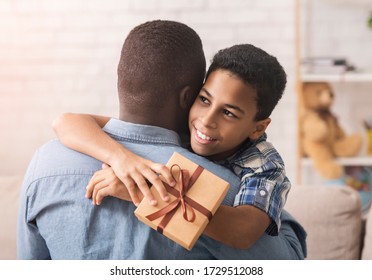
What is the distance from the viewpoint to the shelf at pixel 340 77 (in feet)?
8.91

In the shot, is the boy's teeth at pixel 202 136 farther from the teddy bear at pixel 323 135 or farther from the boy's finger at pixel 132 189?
the teddy bear at pixel 323 135

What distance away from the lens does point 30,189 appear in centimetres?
92

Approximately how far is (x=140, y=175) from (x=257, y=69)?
25 centimetres

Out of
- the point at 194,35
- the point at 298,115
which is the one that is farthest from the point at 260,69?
the point at 298,115

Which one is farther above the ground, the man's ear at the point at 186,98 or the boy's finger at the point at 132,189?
the man's ear at the point at 186,98

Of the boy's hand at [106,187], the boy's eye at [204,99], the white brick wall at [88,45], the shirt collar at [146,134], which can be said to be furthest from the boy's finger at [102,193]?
the white brick wall at [88,45]

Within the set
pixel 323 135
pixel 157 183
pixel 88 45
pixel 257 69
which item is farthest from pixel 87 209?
pixel 88 45

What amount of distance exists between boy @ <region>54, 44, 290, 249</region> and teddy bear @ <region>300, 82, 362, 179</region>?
179 centimetres

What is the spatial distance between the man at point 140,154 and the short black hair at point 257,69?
4 centimetres

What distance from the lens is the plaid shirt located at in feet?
2.93

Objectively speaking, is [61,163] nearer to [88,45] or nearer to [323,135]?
[323,135]

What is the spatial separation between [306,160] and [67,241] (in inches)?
81.3

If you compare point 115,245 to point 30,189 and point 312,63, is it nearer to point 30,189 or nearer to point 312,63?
point 30,189

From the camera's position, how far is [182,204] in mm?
830
